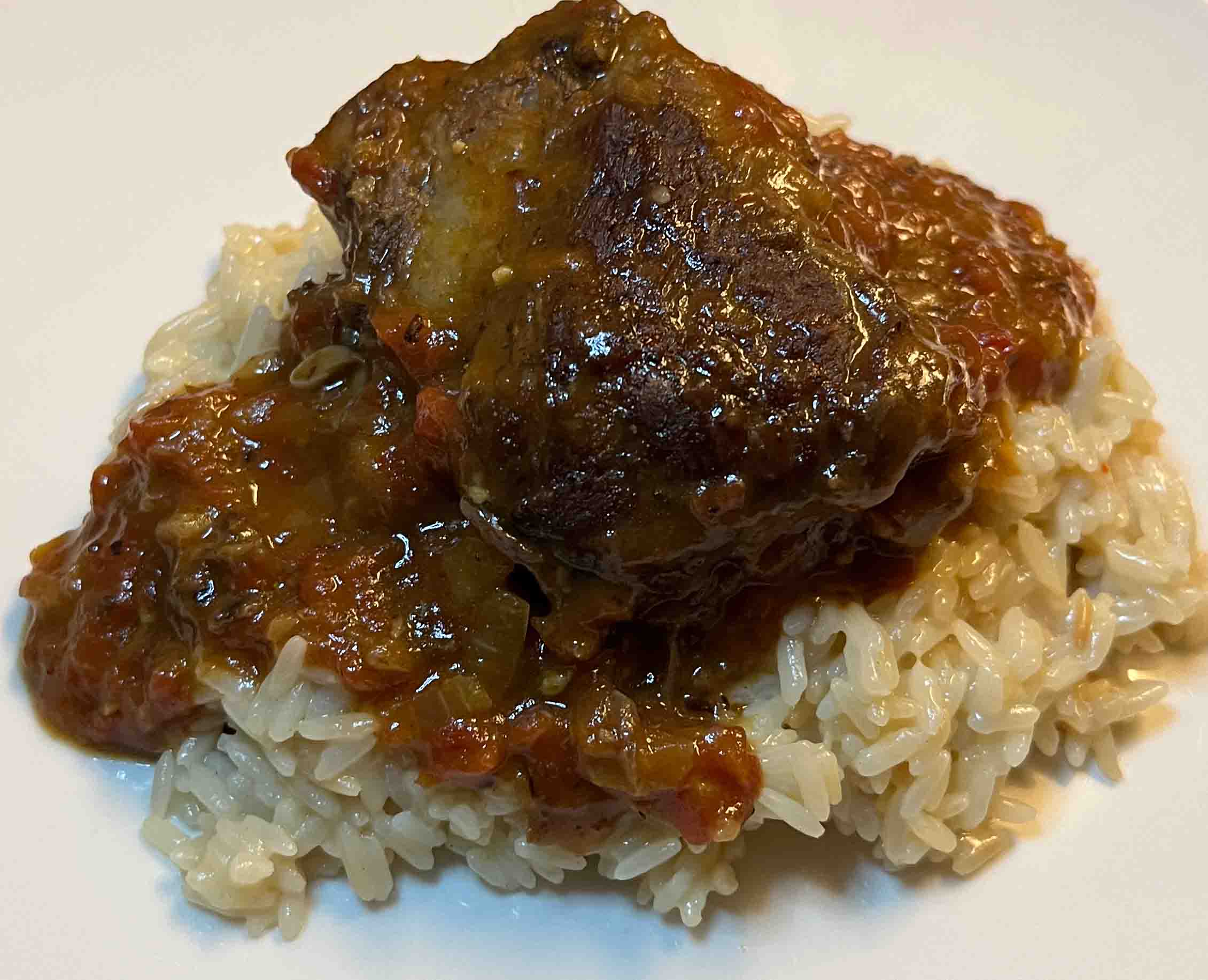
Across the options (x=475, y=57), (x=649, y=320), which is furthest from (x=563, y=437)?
(x=475, y=57)

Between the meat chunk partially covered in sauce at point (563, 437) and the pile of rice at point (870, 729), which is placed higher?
the meat chunk partially covered in sauce at point (563, 437)

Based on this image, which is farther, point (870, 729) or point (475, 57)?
point (475, 57)

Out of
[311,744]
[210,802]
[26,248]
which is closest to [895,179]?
[311,744]

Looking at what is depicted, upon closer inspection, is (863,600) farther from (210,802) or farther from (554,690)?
(210,802)

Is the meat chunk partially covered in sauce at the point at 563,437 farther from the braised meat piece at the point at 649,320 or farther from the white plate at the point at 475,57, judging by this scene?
the white plate at the point at 475,57

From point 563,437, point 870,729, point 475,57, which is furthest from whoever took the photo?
point 475,57

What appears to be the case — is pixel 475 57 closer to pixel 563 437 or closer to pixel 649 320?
pixel 649 320

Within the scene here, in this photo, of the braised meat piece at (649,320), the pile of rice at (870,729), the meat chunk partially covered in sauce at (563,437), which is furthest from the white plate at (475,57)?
the braised meat piece at (649,320)

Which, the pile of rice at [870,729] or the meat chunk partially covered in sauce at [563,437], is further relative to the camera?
the pile of rice at [870,729]
